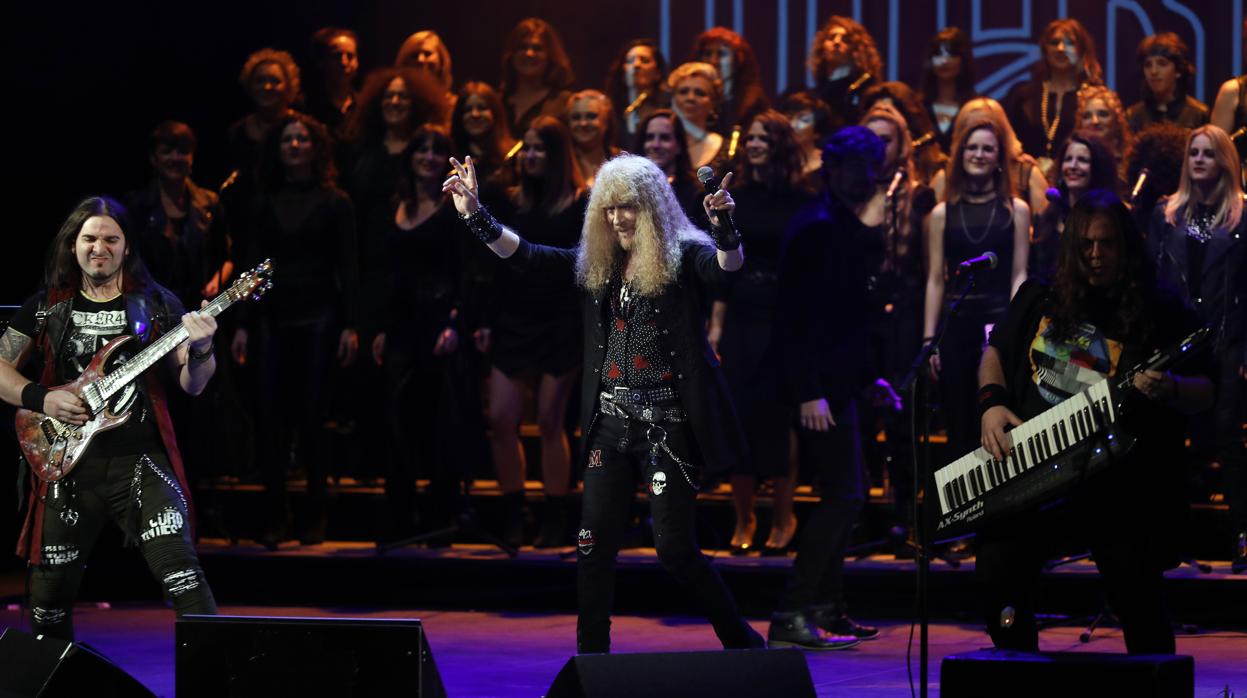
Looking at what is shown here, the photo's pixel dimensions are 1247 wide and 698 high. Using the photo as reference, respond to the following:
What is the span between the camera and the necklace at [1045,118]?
9383mm

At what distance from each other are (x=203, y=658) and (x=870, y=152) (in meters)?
3.42

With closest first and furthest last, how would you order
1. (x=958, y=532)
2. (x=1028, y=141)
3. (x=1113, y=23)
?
(x=958, y=532) → (x=1028, y=141) → (x=1113, y=23)

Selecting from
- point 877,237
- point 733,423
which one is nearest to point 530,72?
point 877,237

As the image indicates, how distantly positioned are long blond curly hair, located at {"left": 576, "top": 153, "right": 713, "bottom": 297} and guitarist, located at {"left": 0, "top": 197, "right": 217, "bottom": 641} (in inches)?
49.5

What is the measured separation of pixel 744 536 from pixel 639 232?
2956 mm

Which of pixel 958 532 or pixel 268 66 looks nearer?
pixel 958 532

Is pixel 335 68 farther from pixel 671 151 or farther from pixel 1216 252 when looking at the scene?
pixel 1216 252

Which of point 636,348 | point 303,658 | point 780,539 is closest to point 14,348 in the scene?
point 303,658

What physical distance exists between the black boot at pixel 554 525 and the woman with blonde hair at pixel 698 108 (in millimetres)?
2113

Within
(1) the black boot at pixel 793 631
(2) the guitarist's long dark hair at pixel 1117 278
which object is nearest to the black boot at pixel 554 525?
(1) the black boot at pixel 793 631

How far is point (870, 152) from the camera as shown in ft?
21.3

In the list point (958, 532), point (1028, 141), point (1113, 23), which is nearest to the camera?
point (958, 532)

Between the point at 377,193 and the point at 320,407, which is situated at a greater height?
the point at 377,193

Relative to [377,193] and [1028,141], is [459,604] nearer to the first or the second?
[377,193]
